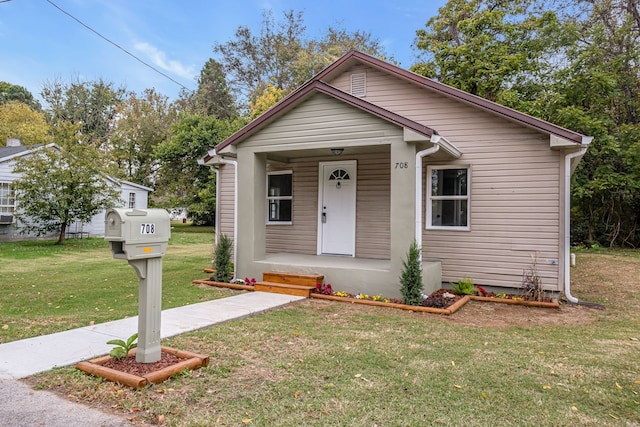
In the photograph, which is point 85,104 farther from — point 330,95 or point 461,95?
point 461,95

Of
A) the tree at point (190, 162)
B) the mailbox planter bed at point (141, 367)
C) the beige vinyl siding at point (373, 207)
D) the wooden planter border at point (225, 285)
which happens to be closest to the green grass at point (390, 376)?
the mailbox planter bed at point (141, 367)

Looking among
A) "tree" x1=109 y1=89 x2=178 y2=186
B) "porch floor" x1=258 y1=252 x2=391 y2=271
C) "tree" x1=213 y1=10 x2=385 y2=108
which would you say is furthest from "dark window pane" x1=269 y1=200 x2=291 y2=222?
"tree" x1=109 y1=89 x2=178 y2=186

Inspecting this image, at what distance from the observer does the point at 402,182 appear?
669 cm

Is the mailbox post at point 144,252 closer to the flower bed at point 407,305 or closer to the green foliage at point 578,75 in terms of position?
the flower bed at point 407,305

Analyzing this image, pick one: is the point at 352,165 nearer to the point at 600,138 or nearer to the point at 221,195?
the point at 221,195

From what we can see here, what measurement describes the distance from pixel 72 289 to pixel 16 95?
1733 inches

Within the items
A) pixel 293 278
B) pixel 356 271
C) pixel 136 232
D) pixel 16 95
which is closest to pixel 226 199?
pixel 293 278

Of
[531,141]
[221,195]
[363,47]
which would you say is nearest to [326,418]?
[531,141]

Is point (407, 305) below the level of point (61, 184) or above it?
below

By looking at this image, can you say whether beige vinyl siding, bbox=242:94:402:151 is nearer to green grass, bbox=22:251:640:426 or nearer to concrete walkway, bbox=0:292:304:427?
concrete walkway, bbox=0:292:304:427

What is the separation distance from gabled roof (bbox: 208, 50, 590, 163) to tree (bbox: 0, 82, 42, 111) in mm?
42393

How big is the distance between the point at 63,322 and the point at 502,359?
4920mm

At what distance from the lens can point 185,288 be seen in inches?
304

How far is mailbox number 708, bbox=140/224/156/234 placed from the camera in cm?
328
